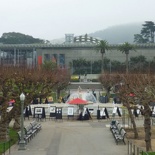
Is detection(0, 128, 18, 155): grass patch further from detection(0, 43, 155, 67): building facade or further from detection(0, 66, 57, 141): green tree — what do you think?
detection(0, 43, 155, 67): building facade

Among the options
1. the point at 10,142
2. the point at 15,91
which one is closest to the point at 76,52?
the point at 15,91

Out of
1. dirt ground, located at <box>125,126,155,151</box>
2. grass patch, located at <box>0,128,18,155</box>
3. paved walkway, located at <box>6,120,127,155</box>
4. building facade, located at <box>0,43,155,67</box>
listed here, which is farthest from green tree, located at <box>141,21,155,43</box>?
grass patch, located at <box>0,128,18,155</box>

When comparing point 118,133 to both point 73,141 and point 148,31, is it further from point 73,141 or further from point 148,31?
point 148,31

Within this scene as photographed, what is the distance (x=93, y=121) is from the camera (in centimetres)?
3128

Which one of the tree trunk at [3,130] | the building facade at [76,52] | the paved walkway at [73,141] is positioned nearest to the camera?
the paved walkway at [73,141]

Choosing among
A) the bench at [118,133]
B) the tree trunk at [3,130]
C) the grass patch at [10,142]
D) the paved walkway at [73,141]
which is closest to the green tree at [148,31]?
the paved walkway at [73,141]

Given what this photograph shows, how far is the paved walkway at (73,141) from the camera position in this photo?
63.8 ft

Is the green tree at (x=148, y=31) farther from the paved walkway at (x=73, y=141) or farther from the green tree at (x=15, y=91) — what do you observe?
the green tree at (x=15, y=91)

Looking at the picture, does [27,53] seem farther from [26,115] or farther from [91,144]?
[91,144]

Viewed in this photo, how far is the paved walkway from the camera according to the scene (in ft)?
63.8

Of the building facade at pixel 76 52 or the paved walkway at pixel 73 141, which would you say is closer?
the paved walkway at pixel 73 141

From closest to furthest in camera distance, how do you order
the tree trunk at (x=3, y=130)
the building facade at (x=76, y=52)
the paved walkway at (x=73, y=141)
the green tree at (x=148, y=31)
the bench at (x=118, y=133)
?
the paved walkway at (x=73, y=141), the bench at (x=118, y=133), the tree trunk at (x=3, y=130), the building facade at (x=76, y=52), the green tree at (x=148, y=31)

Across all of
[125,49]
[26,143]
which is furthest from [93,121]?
[125,49]

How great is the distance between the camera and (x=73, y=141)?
2234 cm
